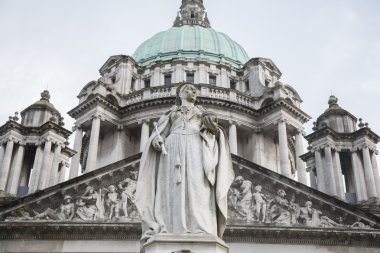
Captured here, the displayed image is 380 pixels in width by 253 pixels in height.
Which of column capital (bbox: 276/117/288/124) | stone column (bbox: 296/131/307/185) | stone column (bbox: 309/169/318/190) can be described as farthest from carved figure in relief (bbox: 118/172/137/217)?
column capital (bbox: 276/117/288/124)

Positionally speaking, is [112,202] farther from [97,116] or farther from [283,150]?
[283,150]

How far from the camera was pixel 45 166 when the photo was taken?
37.8 m

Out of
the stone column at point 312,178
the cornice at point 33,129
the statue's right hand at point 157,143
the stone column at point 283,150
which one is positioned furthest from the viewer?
the stone column at point 283,150

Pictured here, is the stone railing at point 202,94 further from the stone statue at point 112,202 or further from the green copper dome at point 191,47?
the stone statue at point 112,202

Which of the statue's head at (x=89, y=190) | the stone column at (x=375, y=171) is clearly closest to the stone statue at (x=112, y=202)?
the statue's head at (x=89, y=190)

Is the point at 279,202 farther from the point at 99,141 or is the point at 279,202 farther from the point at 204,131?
the point at 99,141

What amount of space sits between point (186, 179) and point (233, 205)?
61.1 ft

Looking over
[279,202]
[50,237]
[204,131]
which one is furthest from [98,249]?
[204,131]

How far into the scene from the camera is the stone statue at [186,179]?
8.09m

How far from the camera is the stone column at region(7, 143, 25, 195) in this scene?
36844 millimetres

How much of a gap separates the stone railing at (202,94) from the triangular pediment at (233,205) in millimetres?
21301

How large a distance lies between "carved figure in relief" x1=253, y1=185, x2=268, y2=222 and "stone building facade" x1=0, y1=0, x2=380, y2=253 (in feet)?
0.18

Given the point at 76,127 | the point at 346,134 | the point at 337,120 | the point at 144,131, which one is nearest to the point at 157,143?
the point at 346,134

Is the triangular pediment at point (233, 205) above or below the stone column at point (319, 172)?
below
